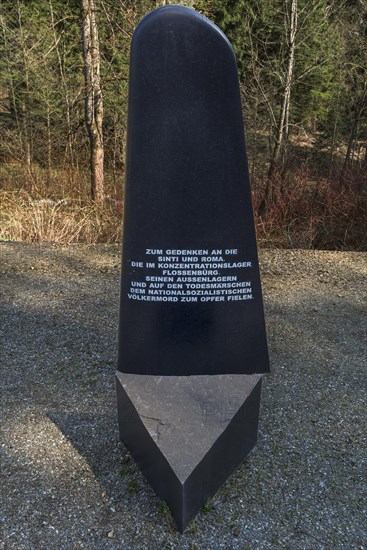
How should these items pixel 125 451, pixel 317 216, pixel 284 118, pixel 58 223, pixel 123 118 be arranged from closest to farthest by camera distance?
pixel 125 451, pixel 58 223, pixel 317 216, pixel 284 118, pixel 123 118

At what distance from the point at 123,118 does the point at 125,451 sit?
10210mm

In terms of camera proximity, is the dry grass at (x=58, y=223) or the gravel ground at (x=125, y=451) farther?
the dry grass at (x=58, y=223)

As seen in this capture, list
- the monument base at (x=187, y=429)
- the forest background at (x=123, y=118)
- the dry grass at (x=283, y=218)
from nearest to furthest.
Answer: the monument base at (x=187, y=429), the dry grass at (x=283, y=218), the forest background at (x=123, y=118)

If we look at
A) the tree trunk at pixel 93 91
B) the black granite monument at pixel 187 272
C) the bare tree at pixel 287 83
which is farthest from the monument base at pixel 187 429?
the tree trunk at pixel 93 91

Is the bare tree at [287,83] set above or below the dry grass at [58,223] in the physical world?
above

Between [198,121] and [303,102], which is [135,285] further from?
[303,102]

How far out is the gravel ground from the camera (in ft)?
6.26

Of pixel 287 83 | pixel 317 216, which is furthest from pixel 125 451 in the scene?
pixel 287 83

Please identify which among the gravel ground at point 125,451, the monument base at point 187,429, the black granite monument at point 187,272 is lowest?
the gravel ground at point 125,451

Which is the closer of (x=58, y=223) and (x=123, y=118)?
(x=58, y=223)

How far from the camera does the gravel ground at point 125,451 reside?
191 centimetres

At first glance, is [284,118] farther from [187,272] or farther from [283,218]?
[187,272]

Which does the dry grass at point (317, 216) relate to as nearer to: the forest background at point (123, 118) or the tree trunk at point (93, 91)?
the forest background at point (123, 118)

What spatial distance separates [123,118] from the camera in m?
11.3
